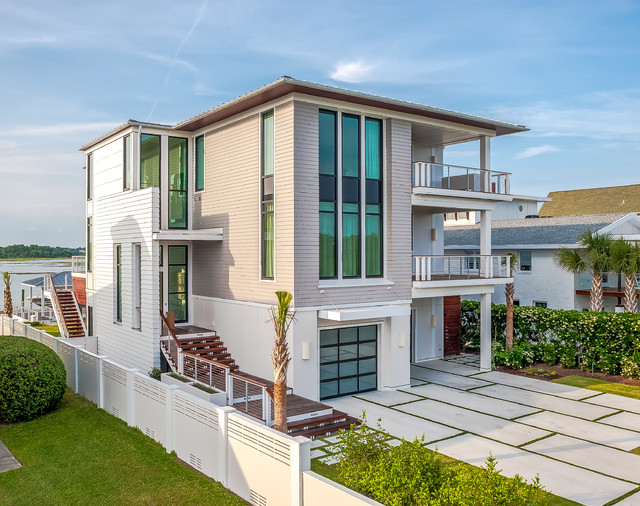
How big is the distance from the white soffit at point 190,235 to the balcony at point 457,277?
6.18 meters

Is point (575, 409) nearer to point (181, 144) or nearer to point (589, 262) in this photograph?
point (589, 262)

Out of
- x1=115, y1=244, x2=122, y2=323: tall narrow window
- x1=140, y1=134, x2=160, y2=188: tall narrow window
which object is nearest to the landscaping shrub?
x1=115, y1=244, x2=122, y2=323: tall narrow window

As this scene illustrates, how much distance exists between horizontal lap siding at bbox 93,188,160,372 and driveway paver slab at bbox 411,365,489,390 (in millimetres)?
8213

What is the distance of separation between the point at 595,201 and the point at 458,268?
25.2 metres

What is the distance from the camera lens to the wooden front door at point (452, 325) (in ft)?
67.9

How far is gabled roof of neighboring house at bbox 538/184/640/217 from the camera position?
38125 millimetres

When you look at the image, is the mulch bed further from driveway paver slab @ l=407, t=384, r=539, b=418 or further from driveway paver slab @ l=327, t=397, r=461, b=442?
driveway paver slab @ l=327, t=397, r=461, b=442

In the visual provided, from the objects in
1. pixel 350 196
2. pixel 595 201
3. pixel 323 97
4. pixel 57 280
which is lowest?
pixel 57 280

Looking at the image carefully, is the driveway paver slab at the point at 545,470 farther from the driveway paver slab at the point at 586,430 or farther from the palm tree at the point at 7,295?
the palm tree at the point at 7,295

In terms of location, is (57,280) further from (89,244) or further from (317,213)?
(317,213)

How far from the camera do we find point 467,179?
61.0ft

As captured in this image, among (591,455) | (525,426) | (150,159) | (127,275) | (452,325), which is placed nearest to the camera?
(591,455)

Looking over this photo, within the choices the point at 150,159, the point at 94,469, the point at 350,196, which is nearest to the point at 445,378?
the point at 350,196

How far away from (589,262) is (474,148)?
633cm
